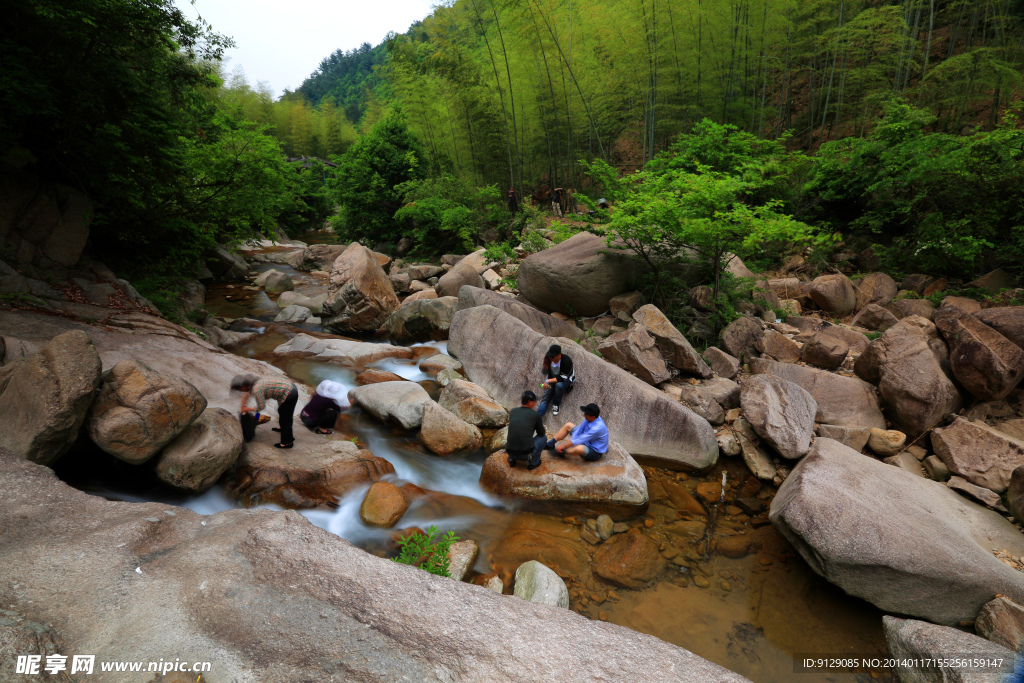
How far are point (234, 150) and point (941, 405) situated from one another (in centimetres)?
1265

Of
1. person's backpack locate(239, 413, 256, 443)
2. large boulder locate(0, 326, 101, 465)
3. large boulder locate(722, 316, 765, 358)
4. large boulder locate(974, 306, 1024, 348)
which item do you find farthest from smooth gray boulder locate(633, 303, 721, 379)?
large boulder locate(0, 326, 101, 465)

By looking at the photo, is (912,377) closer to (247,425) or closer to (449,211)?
(247,425)

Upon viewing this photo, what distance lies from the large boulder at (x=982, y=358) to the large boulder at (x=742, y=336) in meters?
2.43

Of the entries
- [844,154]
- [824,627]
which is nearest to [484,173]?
[844,154]

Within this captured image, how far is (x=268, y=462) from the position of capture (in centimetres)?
491

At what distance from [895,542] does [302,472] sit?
5.96m

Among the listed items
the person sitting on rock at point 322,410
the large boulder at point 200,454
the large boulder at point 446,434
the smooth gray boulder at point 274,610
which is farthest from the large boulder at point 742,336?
the large boulder at point 200,454

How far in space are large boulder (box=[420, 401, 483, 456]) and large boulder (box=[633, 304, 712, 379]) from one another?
11.6ft

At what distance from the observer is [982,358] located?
18.4ft

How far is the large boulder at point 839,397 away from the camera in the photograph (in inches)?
241

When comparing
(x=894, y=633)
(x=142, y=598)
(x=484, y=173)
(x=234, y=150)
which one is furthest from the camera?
(x=484, y=173)

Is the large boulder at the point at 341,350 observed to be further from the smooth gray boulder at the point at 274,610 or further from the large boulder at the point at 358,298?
the smooth gray boulder at the point at 274,610

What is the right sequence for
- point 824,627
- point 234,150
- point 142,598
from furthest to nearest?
point 234,150 < point 824,627 < point 142,598

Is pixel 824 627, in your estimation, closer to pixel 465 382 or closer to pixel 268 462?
pixel 465 382
